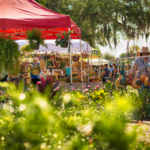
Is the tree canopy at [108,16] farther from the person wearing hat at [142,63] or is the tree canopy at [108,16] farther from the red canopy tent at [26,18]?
the person wearing hat at [142,63]

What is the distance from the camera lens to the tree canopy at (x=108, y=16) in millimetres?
Result: 17328

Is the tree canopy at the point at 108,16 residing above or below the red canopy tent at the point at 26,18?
above

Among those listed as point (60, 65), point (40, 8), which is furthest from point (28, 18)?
point (60, 65)

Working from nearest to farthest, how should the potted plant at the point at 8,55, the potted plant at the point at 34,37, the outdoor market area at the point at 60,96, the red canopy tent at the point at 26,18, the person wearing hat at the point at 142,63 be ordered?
the outdoor market area at the point at 60,96, the red canopy tent at the point at 26,18, the potted plant at the point at 8,55, the person wearing hat at the point at 142,63, the potted plant at the point at 34,37

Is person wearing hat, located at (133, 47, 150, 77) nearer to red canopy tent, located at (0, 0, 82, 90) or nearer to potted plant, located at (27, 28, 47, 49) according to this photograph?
red canopy tent, located at (0, 0, 82, 90)

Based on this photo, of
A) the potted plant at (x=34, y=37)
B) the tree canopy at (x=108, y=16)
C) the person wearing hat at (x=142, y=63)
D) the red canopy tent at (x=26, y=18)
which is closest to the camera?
the red canopy tent at (x=26, y=18)

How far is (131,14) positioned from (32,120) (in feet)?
55.9

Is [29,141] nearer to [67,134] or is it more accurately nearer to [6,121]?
[67,134]

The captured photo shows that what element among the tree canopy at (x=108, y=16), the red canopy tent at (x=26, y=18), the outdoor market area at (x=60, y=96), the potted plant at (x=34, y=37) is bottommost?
the outdoor market area at (x=60, y=96)

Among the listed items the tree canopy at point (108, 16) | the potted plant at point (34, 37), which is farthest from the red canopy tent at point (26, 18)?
the tree canopy at point (108, 16)

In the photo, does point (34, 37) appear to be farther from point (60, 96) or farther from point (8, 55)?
point (60, 96)

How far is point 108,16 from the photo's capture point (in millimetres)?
17516

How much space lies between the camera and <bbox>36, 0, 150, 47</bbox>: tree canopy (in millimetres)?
17328

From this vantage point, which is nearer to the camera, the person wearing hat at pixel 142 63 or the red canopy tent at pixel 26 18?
the red canopy tent at pixel 26 18
